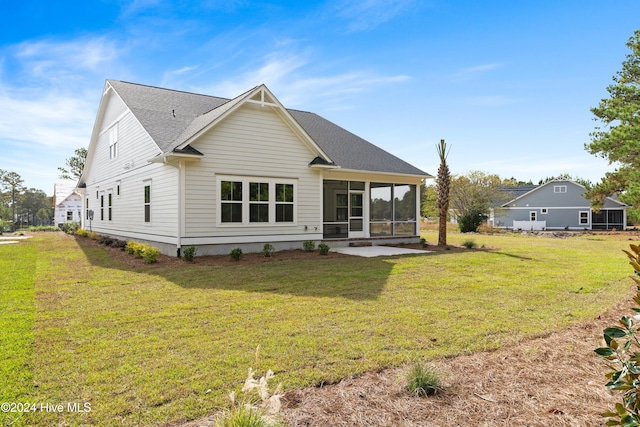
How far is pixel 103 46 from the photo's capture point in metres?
→ 15.8

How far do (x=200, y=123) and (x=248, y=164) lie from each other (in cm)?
247

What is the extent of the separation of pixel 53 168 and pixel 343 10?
161 feet

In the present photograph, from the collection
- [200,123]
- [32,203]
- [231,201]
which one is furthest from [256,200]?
→ [32,203]

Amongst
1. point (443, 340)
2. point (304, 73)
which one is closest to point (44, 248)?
point (304, 73)

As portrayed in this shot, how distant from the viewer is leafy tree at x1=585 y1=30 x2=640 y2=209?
16266 millimetres

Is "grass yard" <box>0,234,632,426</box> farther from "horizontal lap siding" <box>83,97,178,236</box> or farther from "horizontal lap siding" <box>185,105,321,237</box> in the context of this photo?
"horizontal lap siding" <box>83,97,178,236</box>

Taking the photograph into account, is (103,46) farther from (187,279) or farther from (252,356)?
(252,356)

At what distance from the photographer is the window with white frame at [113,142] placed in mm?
19161

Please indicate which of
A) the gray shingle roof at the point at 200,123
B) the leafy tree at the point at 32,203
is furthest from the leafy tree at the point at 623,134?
the leafy tree at the point at 32,203

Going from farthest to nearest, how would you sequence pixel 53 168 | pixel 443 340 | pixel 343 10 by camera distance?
pixel 53 168
pixel 343 10
pixel 443 340

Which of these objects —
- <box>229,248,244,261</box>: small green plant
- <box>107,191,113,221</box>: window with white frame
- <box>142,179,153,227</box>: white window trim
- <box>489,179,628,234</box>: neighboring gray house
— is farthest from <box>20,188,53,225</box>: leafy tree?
<box>489,179,628,234</box>: neighboring gray house

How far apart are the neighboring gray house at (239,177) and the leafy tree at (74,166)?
102ft

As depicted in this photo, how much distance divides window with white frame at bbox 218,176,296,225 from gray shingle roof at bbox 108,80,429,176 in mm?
2589

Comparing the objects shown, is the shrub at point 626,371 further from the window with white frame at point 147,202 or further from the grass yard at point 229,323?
the window with white frame at point 147,202
